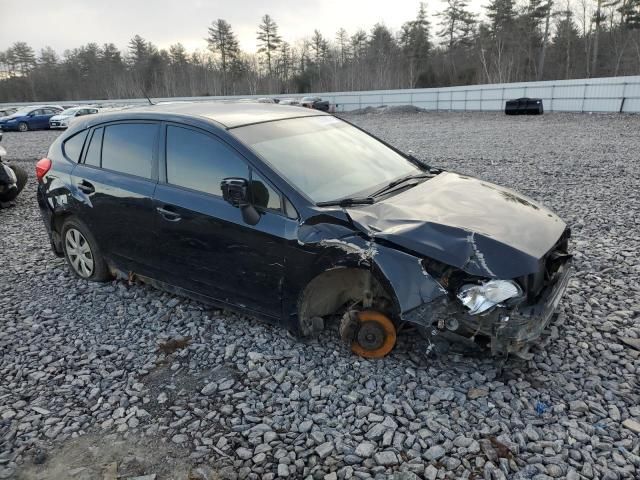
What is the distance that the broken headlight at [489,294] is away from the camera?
2.77 metres

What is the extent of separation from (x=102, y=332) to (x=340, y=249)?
7.76 feet

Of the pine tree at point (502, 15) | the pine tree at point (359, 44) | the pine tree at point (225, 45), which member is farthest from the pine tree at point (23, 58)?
the pine tree at point (502, 15)

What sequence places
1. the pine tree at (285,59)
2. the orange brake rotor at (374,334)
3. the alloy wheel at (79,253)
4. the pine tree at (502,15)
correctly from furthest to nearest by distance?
the pine tree at (285,59), the pine tree at (502,15), the alloy wheel at (79,253), the orange brake rotor at (374,334)

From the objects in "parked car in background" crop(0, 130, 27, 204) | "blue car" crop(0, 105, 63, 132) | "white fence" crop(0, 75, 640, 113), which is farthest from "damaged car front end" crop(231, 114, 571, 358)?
"blue car" crop(0, 105, 63, 132)

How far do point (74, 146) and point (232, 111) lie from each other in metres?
1.88

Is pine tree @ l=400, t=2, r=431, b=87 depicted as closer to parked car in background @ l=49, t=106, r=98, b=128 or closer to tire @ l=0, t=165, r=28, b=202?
parked car in background @ l=49, t=106, r=98, b=128

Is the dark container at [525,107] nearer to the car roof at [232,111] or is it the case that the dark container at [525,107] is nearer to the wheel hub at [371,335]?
the car roof at [232,111]

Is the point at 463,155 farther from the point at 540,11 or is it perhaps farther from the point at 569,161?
the point at 540,11

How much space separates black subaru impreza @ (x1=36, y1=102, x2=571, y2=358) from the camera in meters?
2.86

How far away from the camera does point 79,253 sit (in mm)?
4875

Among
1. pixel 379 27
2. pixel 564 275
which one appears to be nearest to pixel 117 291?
pixel 564 275

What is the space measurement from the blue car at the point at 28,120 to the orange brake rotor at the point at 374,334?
31514mm

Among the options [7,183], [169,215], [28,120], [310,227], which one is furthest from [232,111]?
[28,120]

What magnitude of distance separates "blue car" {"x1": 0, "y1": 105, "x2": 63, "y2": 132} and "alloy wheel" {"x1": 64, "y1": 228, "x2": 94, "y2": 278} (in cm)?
2838
